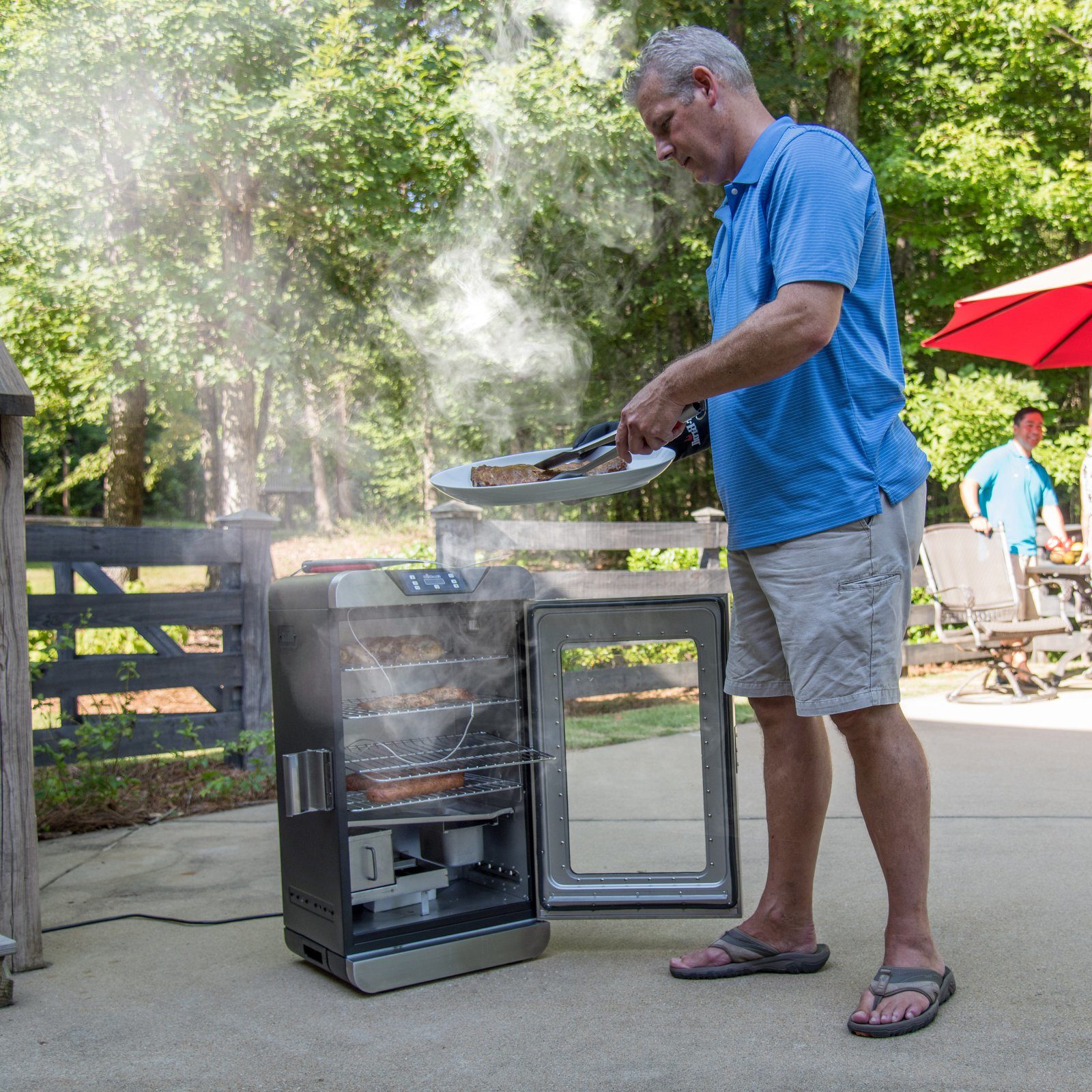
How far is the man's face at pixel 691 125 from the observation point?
1.94 metres

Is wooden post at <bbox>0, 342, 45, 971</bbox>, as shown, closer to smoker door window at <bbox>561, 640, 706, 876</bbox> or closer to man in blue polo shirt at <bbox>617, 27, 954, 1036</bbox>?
smoker door window at <bbox>561, 640, 706, 876</bbox>

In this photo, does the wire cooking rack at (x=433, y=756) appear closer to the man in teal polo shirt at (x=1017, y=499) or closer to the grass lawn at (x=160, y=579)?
the man in teal polo shirt at (x=1017, y=499)

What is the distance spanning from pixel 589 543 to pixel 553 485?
3628 mm

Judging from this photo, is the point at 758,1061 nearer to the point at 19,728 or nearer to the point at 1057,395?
the point at 19,728

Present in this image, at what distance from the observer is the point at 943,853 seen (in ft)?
9.75

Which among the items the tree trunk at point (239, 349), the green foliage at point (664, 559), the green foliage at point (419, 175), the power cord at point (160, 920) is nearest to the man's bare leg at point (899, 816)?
the power cord at point (160, 920)

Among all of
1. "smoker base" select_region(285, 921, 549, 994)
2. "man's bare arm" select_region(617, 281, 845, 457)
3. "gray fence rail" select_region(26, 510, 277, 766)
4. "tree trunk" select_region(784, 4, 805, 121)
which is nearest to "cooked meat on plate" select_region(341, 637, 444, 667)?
"smoker base" select_region(285, 921, 549, 994)

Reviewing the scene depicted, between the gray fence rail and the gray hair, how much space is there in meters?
3.00

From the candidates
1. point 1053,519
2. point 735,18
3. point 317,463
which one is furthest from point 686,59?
point 317,463

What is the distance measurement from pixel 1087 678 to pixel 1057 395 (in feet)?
17.2

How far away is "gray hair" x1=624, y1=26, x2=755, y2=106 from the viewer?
75.6 inches

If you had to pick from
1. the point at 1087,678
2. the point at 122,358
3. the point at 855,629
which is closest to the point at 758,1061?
the point at 855,629

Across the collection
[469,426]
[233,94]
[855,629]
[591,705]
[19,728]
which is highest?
[233,94]

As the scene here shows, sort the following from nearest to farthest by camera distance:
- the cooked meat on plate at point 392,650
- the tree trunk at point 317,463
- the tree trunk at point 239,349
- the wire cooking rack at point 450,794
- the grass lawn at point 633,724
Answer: the wire cooking rack at point 450,794, the cooked meat on plate at point 392,650, the grass lawn at point 633,724, the tree trunk at point 239,349, the tree trunk at point 317,463
